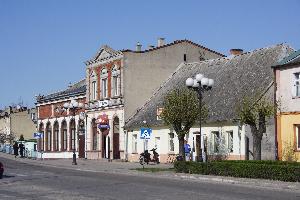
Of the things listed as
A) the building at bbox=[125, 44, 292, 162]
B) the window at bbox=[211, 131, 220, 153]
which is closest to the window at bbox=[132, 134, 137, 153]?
the building at bbox=[125, 44, 292, 162]

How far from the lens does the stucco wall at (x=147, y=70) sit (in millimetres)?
50438

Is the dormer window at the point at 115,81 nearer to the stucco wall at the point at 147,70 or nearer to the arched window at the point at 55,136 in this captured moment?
the stucco wall at the point at 147,70

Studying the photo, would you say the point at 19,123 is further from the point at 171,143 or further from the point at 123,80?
the point at 171,143

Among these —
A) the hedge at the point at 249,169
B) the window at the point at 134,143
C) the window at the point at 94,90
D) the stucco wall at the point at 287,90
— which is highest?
the window at the point at 94,90

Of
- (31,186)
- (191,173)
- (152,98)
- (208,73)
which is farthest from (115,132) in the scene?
(31,186)

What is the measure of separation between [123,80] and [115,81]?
1.98 m

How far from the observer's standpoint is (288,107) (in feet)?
114

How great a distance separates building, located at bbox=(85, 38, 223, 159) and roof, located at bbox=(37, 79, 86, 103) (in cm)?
460

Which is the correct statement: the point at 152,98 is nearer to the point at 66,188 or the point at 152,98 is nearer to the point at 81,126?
the point at 81,126

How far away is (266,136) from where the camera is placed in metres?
37.7

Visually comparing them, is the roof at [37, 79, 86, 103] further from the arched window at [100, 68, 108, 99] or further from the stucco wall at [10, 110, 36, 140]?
the stucco wall at [10, 110, 36, 140]

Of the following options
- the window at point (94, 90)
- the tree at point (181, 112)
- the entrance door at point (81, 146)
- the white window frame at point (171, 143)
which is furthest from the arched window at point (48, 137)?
the tree at point (181, 112)

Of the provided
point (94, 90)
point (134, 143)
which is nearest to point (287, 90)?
point (134, 143)

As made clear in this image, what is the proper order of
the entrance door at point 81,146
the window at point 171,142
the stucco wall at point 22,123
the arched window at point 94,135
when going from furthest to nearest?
the stucco wall at point 22,123
the entrance door at point 81,146
the arched window at point 94,135
the window at point 171,142
